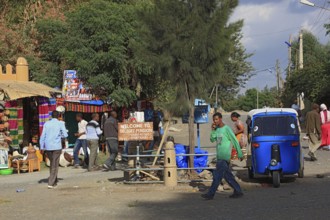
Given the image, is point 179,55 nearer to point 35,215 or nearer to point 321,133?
point 35,215

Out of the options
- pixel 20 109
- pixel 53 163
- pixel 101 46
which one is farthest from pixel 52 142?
pixel 101 46

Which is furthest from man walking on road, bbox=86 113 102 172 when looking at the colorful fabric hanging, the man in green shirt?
the man in green shirt

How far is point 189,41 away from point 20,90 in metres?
→ 7.35

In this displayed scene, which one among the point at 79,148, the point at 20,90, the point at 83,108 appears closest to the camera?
the point at 20,90

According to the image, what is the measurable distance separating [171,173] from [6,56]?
45.8 ft

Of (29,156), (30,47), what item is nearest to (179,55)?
(29,156)

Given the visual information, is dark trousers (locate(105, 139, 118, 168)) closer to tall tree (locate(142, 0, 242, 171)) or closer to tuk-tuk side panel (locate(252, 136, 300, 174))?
tall tree (locate(142, 0, 242, 171))

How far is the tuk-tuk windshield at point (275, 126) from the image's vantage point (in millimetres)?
11578

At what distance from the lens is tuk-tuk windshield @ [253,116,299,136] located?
38.0ft

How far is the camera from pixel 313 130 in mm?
16312

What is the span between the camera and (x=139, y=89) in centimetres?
2284

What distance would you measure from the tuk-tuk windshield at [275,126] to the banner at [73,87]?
10.2 m

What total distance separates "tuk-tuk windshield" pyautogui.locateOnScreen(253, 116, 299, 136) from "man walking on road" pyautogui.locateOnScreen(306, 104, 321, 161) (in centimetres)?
458

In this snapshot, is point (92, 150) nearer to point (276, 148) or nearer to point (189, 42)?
point (189, 42)
